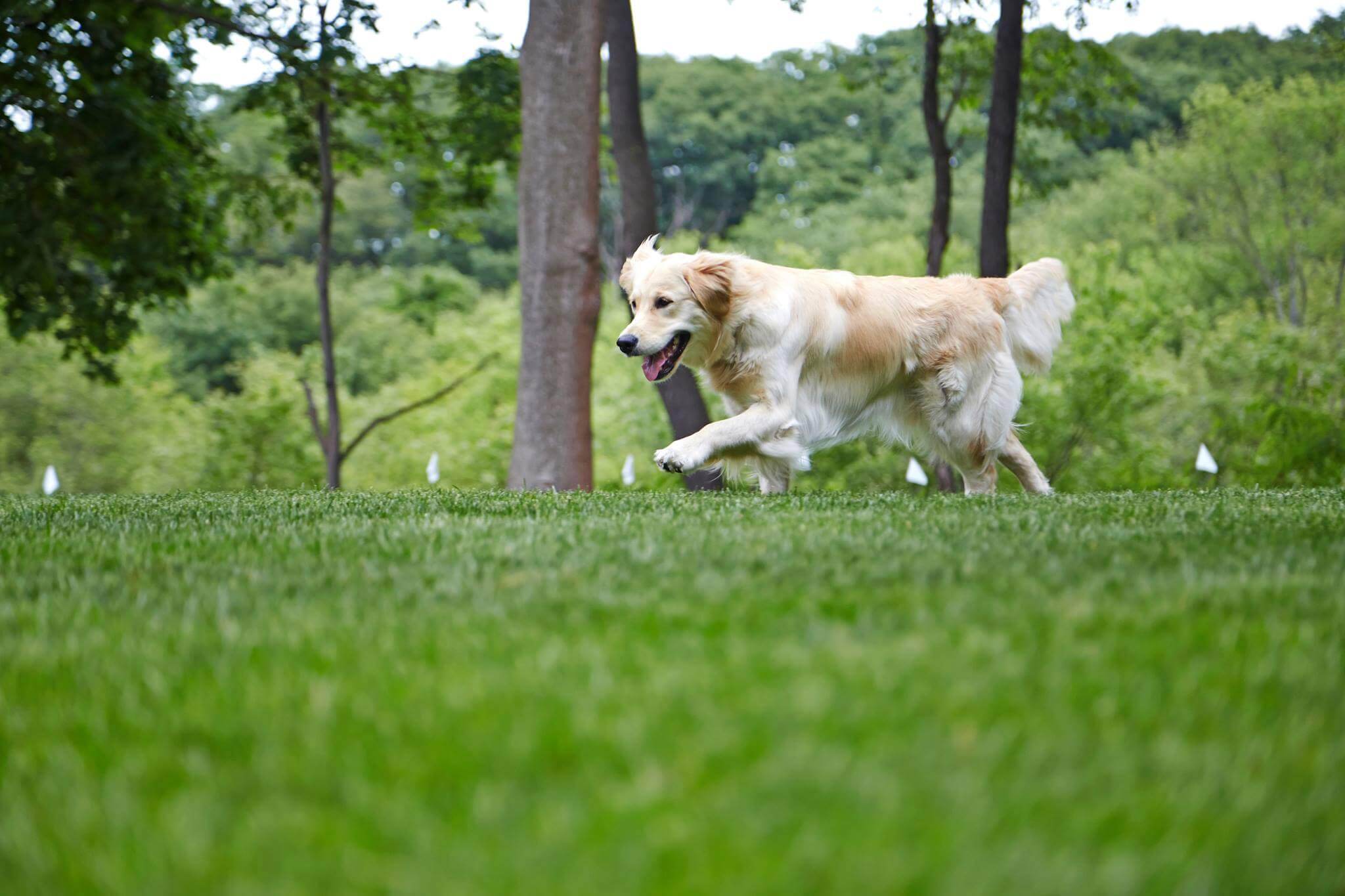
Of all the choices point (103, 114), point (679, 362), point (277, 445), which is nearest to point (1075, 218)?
point (277, 445)

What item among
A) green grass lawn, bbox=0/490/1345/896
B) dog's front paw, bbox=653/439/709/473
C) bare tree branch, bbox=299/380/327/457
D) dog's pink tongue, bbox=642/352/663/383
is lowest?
bare tree branch, bbox=299/380/327/457

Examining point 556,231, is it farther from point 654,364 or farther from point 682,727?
point 682,727

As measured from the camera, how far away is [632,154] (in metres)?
15.2

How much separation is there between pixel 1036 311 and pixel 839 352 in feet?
6.43

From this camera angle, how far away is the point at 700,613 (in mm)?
3322

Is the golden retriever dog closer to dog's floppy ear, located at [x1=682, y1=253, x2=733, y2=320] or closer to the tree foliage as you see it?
dog's floppy ear, located at [x1=682, y1=253, x2=733, y2=320]

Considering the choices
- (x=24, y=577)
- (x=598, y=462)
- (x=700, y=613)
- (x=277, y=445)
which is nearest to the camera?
(x=700, y=613)

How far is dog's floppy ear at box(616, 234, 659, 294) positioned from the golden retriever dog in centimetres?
1

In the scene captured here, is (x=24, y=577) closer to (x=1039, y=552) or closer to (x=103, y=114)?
(x=1039, y=552)

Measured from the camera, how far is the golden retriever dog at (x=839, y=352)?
800 cm

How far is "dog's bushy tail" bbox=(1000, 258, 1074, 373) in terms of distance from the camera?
30.4 feet

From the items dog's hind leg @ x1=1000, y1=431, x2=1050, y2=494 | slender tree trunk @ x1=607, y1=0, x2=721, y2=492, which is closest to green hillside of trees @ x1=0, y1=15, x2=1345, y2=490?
slender tree trunk @ x1=607, y1=0, x2=721, y2=492

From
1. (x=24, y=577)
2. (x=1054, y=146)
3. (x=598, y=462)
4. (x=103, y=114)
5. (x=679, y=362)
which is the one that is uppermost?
(x=1054, y=146)

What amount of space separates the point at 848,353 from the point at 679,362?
3.96ft
